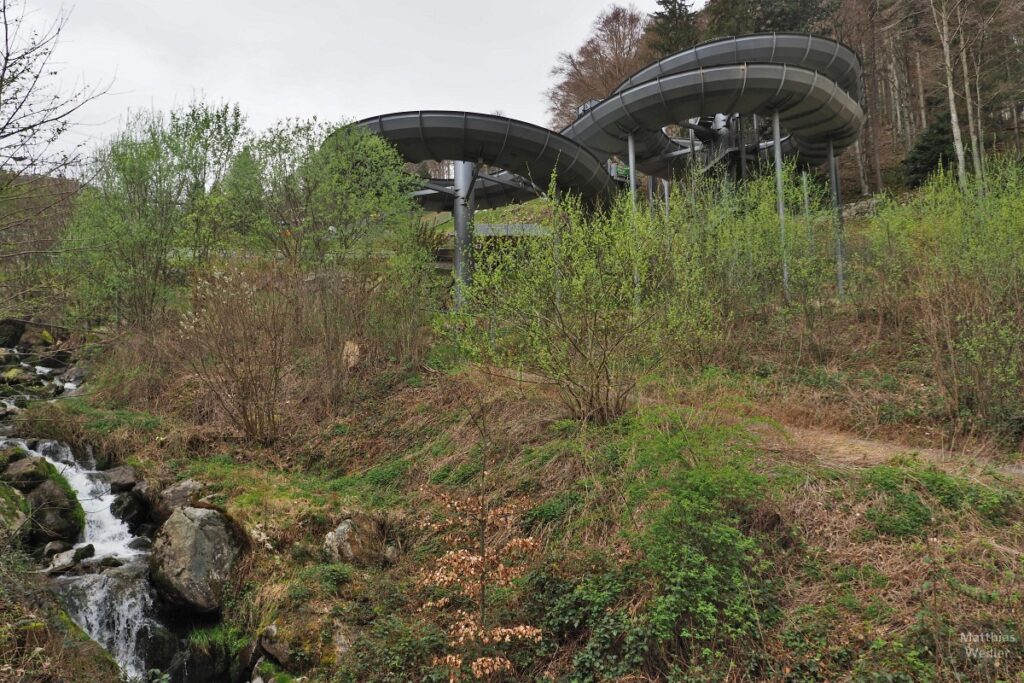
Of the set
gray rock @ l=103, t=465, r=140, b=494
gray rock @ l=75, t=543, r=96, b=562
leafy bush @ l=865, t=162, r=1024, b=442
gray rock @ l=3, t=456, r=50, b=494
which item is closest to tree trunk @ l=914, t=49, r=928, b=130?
leafy bush @ l=865, t=162, r=1024, b=442

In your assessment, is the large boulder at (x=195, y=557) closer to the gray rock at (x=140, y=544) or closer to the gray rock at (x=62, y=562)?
the gray rock at (x=140, y=544)

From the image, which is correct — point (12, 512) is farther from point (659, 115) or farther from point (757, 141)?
point (757, 141)

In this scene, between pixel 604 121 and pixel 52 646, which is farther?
pixel 604 121

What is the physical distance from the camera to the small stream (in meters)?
5.66

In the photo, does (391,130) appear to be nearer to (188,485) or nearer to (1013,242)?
(188,485)

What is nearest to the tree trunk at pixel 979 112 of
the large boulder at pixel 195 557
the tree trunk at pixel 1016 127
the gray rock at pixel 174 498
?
the tree trunk at pixel 1016 127

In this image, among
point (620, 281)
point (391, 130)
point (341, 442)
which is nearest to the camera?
point (620, 281)

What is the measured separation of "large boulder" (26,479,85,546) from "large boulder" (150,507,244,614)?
1.38 meters

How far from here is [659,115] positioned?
15289 millimetres

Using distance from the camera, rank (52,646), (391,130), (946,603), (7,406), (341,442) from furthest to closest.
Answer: (391,130), (7,406), (341,442), (52,646), (946,603)

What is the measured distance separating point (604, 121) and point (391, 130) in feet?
19.9

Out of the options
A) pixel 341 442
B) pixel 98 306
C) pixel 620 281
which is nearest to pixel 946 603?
pixel 620 281

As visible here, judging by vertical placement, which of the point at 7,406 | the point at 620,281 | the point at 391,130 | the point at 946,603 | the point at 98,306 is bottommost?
the point at 946,603

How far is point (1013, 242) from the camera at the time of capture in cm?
796
